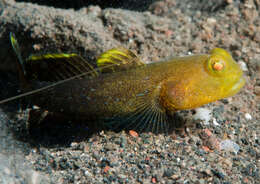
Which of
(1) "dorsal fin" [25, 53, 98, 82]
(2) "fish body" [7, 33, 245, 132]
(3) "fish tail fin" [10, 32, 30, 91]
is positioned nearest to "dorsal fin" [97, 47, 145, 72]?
(2) "fish body" [7, 33, 245, 132]

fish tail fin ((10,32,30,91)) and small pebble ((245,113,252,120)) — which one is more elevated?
fish tail fin ((10,32,30,91))

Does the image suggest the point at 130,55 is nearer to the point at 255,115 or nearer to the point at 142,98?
the point at 142,98

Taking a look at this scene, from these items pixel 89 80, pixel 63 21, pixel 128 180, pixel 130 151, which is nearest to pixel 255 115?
pixel 130 151

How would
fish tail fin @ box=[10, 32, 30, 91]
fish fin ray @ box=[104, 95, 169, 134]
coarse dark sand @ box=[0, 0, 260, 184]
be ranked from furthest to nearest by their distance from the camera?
1. fish tail fin @ box=[10, 32, 30, 91]
2. fish fin ray @ box=[104, 95, 169, 134]
3. coarse dark sand @ box=[0, 0, 260, 184]

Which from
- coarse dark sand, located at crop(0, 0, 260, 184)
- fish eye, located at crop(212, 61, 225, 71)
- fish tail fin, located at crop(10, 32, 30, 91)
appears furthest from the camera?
fish tail fin, located at crop(10, 32, 30, 91)

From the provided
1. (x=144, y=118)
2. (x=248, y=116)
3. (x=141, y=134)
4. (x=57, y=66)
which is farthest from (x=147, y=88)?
(x=248, y=116)

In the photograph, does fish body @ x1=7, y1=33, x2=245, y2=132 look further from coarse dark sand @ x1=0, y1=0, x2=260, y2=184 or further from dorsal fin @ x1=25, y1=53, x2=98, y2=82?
coarse dark sand @ x1=0, y1=0, x2=260, y2=184

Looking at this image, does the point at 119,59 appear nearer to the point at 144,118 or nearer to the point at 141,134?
the point at 144,118

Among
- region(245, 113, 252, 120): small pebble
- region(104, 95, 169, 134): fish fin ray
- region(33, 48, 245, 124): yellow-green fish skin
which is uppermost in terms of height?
region(33, 48, 245, 124): yellow-green fish skin
